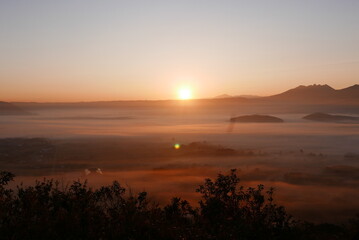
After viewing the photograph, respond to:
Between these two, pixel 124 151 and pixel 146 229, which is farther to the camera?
pixel 124 151

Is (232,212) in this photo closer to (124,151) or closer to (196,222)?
(196,222)

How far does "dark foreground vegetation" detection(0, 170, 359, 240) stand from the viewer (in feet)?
35.1

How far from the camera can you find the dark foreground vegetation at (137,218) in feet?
35.1

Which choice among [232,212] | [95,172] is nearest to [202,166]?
[95,172]

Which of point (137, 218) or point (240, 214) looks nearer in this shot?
point (137, 218)

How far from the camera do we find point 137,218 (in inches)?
441

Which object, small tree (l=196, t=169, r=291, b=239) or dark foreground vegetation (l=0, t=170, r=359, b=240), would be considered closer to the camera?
dark foreground vegetation (l=0, t=170, r=359, b=240)

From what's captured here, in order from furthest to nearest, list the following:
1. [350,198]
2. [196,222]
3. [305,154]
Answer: [305,154]
[350,198]
[196,222]

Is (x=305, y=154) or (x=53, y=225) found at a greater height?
(x=53, y=225)

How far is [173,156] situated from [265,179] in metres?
40.2

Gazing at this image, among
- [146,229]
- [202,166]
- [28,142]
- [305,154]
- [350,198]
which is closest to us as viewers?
[146,229]

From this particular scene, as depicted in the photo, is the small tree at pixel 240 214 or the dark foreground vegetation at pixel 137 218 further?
the small tree at pixel 240 214

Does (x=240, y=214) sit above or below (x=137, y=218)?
below

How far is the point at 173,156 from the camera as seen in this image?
451ft
